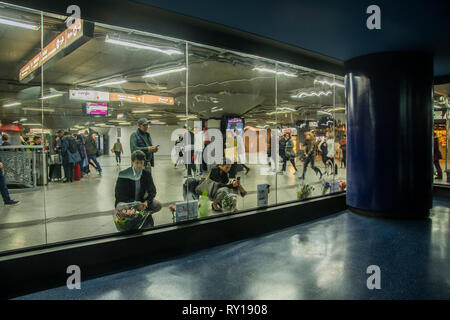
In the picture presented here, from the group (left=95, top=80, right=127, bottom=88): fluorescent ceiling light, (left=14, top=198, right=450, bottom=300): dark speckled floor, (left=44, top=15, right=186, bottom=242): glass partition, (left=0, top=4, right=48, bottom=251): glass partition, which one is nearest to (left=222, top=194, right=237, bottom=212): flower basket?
(left=14, top=198, right=450, bottom=300): dark speckled floor

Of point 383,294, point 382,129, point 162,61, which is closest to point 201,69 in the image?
point 162,61

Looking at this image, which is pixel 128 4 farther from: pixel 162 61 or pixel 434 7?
pixel 162 61

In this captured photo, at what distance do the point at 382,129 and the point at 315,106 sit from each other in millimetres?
12080

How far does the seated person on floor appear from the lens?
4895 mm

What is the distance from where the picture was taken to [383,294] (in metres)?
2.48

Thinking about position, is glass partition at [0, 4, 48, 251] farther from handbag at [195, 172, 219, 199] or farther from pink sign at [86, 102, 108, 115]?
handbag at [195, 172, 219, 199]

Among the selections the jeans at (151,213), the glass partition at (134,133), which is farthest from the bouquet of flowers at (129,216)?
the jeans at (151,213)

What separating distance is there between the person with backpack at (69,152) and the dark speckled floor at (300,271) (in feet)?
24.6

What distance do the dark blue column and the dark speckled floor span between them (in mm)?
755

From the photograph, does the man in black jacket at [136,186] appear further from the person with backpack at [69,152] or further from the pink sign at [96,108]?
the pink sign at [96,108]

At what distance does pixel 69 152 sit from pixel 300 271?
868 cm

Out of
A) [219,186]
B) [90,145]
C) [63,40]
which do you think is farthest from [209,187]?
[90,145]

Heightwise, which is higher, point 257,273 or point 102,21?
point 102,21

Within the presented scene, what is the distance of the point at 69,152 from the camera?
29.7ft
